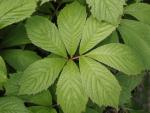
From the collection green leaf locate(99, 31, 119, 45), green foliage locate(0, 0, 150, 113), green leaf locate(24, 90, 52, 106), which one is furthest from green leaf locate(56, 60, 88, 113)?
green leaf locate(99, 31, 119, 45)

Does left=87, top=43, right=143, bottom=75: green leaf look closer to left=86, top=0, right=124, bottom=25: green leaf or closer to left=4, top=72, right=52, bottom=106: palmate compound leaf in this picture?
left=86, top=0, right=124, bottom=25: green leaf

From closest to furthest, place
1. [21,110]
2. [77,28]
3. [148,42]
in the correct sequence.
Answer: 1. [21,110]
2. [77,28]
3. [148,42]

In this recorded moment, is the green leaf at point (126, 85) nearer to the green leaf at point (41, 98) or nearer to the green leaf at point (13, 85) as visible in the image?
the green leaf at point (41, 98)

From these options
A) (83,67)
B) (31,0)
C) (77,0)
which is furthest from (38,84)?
(77,0)

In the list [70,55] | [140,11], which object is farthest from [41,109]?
[140,11]

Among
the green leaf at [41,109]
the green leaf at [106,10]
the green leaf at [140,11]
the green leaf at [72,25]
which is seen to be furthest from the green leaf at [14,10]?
the green leaf at [140,11]

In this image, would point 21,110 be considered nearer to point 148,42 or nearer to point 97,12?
point 97,12

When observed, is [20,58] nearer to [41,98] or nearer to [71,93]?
[41,98]
